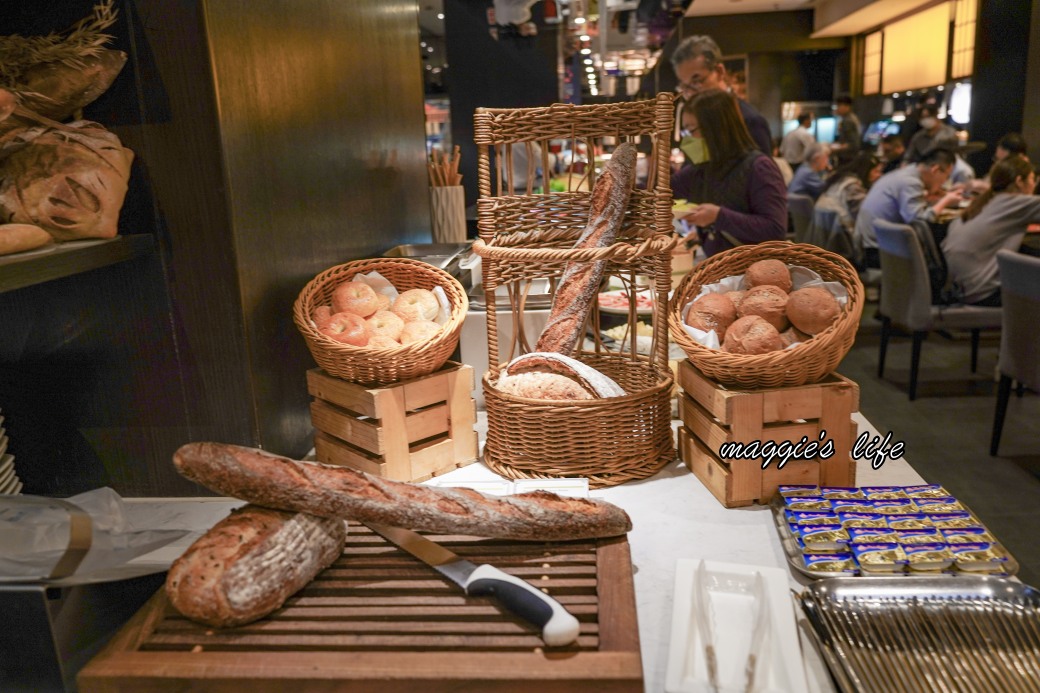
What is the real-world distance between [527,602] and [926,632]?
0.50 m

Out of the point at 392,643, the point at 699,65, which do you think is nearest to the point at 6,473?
the point at 392,643

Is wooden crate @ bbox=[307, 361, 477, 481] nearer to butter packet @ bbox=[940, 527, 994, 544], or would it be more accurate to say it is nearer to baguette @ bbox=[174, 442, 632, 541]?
baguette @ bbox=[174, 442, 632, 541]

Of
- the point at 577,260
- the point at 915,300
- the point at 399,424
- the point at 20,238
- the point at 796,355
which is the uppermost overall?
the point at 20,238

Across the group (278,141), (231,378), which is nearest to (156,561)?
(231,378)

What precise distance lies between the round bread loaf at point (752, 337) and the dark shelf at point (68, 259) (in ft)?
3.46

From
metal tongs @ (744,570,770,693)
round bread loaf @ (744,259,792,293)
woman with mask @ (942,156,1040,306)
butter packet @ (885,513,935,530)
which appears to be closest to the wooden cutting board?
metal tongs @ (744,570,770,693)

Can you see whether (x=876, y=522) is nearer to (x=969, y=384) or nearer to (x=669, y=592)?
(x=669, y=592)

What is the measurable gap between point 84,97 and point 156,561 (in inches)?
30.3

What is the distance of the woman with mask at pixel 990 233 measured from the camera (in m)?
4.35

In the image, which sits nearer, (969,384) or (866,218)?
(969,384)

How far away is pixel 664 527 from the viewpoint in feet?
4.32

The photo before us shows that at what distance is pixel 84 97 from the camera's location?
128cm

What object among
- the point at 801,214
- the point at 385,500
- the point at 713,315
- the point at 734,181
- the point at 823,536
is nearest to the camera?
the point at 385,500

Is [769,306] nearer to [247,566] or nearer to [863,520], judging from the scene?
[863,520]
